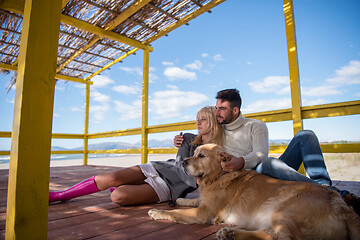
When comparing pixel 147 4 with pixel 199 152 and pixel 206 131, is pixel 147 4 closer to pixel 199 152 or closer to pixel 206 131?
pixel 206 131

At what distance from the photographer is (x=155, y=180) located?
214 cm

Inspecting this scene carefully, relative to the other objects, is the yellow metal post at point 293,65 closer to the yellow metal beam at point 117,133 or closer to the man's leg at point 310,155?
the man's leg at point 310,155

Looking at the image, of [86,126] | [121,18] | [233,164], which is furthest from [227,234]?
[86,126]

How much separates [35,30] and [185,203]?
72.8 inches

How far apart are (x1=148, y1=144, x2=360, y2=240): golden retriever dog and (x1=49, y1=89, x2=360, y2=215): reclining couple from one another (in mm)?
260

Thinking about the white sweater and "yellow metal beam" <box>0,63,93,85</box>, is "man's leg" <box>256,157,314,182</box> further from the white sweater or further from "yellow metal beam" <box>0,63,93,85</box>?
"yellow metal beam" <box>0,63,93,85</box>

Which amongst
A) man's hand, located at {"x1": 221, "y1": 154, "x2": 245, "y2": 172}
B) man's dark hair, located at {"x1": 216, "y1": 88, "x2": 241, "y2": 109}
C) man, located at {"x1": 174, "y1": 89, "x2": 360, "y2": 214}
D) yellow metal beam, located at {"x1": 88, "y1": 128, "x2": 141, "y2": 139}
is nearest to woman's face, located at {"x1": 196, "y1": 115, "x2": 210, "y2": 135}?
man, located at {"x1": 174, "y1": 89, "x2": 360, "y2": 214}

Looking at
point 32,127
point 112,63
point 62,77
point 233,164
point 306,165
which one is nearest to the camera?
point 32,127

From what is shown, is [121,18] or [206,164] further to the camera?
[121,18]

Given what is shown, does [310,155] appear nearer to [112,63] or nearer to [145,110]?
[145,110]

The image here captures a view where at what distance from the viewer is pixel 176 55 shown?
925 inches

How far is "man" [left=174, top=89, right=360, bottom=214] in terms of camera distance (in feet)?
5.49

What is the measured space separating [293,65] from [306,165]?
191 centimetres

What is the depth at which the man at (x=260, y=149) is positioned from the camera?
167 cm
